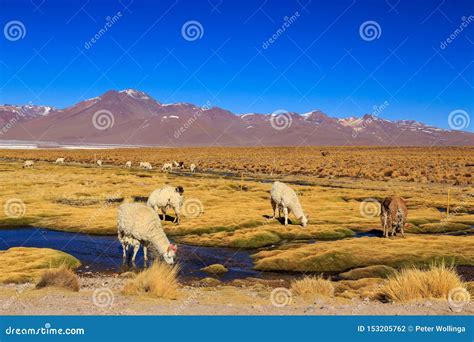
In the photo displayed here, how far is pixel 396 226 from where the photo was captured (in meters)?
19.8

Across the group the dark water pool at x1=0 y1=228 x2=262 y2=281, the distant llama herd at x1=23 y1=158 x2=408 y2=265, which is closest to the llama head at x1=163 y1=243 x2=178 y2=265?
the distant llama herd at x1=23 y1=158 x2=408 y2=265

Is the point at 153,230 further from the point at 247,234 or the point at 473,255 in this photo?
the point at 473,255

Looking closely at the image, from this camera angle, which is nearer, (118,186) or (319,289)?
(319,289)

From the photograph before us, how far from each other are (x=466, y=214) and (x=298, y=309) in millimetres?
19675

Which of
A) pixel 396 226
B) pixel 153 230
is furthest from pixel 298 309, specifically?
pixel 396 226

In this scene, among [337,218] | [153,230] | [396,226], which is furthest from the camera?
[337,218]
